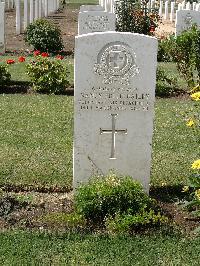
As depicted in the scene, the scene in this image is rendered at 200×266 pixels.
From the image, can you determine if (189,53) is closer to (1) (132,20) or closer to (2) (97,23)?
(2) (97,23)

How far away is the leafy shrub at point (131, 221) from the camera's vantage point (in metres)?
5.22

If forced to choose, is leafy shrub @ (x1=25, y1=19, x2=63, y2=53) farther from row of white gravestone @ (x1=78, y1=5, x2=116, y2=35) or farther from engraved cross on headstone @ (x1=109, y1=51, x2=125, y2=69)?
engraved cross on headstone @ (x1=109, y1=51, x2=125, y2=69)

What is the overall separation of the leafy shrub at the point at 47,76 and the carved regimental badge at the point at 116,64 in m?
5.56

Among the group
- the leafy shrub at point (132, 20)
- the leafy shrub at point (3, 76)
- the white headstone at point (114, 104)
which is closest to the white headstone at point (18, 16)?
the leafy shrub at point (132, 20)

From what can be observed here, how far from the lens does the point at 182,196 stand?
6.15m

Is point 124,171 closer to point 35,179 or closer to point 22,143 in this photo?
point 35,179

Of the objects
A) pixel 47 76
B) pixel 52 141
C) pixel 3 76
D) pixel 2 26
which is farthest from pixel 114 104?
pixel 2 26

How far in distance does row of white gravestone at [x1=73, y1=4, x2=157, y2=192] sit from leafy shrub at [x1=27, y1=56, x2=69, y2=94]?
17.8 feet

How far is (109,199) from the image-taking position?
17.6 ft

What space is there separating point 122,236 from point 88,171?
3.11 ft

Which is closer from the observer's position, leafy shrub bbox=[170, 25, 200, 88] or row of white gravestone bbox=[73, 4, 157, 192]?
row of white gravestone bbox=[73, 4, 157, 192]

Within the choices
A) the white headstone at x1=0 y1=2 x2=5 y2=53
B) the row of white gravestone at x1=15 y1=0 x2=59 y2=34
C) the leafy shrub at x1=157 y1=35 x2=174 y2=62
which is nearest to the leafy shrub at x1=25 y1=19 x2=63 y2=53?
the white headstone at x1=0 y1=2 x2=5 y2=53

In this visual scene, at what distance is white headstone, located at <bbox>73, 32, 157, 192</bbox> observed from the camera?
5520 mm

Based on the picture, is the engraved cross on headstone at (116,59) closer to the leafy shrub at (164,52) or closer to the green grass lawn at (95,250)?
the green grass lawn at (95,250)
